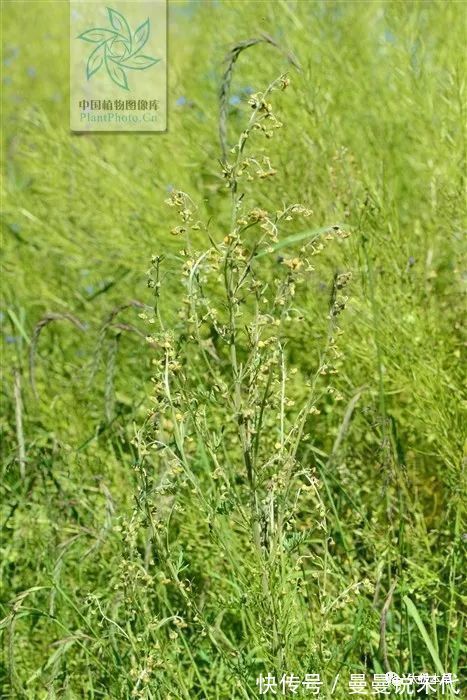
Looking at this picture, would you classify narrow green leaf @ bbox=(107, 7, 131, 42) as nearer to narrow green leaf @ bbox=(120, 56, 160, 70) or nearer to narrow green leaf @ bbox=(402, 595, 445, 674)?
narrow green leaf @ bbox=(120, 56, 160, 70)

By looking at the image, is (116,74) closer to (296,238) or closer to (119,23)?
(119,23)

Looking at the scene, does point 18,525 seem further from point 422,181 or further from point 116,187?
point 422,181

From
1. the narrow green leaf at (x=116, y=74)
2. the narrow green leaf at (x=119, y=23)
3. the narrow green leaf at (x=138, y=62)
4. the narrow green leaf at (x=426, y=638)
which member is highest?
the narrow green leaf at (x=119, y=23)

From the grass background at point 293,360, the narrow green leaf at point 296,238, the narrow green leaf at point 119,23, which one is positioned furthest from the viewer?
the narrow green leaf at point 119,23

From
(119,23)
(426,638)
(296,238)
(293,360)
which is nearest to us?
(426,638)

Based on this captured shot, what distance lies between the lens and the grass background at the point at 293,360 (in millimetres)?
1896

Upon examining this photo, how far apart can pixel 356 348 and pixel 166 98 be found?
4.15 feet

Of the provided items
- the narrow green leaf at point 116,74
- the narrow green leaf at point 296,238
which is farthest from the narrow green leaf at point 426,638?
the narrow green leaf at point 116,74

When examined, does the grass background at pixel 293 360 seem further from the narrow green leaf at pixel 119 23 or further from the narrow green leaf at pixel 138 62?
the narrow green leaf at pixel 119 23

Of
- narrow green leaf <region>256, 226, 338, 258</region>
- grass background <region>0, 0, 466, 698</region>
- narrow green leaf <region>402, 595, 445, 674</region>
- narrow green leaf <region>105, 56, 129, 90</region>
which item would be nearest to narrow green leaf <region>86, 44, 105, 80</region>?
narrow green leaf <region>105, 56, 129, 90</region>

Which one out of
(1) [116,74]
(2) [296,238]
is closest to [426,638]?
(2) [296,238]

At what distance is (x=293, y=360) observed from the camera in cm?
271

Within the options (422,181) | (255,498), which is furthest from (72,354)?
(255,498)

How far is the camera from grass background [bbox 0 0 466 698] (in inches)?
74.6
